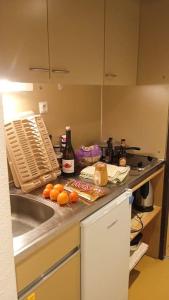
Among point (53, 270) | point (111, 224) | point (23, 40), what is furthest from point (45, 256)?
point (23, 40)

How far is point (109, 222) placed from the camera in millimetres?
1391

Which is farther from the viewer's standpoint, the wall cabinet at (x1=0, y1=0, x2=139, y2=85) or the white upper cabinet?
the white upper cabinet

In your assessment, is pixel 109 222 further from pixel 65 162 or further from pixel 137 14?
pixel 137 14

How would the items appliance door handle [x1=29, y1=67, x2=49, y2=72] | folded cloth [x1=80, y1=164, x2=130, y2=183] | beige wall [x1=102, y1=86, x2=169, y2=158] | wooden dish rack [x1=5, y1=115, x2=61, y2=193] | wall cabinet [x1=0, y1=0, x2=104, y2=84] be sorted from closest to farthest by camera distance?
wall cabinet [x1=0, y1=0, x2=104, y2=84] → appliance door handle [x1=29, y1=67, x2=49, y2=72] → wooden dish rack [x1=5, y1=115, x2=61, y2=193] → folded cloth [x1=80, y1=164, x2=130, y2=183] → beige wall [x1=102, y1=86, x2=169, y2=158]

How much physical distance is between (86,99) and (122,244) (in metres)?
1.11

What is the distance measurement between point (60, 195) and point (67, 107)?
2.65 feet

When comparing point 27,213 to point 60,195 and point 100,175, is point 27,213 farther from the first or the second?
point 100,175

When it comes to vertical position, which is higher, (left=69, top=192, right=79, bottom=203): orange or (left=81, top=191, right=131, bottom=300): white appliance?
(left=69, top=192, right=79, bottom=203): orange

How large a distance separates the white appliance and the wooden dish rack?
420 millimetres

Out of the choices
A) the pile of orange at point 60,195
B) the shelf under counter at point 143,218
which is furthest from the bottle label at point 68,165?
the shelf under counter at point 143,218

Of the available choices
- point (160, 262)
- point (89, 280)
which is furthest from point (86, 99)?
point (160, 262)

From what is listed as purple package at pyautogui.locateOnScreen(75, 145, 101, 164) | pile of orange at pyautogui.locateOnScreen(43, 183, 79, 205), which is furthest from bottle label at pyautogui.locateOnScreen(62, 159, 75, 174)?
pile of orange at pyautogui.locateOnScreen(43, 183, 79, 205)

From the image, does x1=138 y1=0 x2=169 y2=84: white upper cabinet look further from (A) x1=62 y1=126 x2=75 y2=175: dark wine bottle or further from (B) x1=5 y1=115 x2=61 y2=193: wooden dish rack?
(B) x1=5 y1=115 x2=61 y2=193: wooden dish rack

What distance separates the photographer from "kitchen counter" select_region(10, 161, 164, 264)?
38.9 inches
